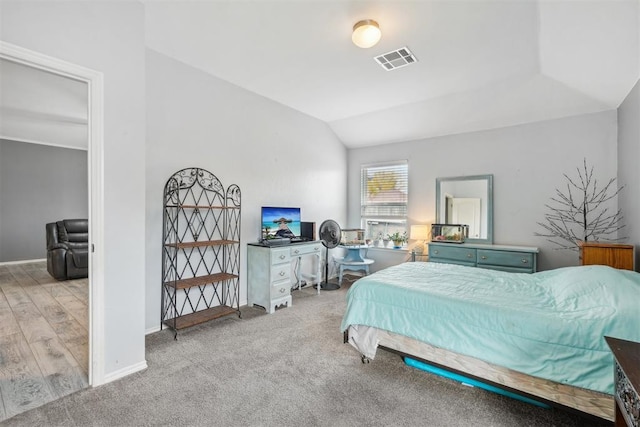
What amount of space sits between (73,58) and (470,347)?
11.0 feet

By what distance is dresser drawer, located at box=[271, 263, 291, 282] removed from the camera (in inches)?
148

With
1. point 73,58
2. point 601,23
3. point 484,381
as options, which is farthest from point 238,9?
point 484,381

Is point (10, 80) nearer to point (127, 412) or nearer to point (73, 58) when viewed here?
point (73, 58)

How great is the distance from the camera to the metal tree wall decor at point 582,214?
3.64 m

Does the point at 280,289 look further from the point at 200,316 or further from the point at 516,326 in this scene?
the point at 516,326

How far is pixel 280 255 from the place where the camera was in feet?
12.6

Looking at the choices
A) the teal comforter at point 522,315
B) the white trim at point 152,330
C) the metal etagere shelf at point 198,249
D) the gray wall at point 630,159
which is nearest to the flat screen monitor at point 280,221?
the metal etagere shelf at point 198,249

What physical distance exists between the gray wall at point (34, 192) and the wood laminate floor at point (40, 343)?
2.44 metres

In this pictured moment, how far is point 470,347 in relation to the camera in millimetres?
1973

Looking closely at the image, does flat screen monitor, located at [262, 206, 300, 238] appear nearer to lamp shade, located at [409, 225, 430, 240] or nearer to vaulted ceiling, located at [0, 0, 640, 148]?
vaulted ceiling, located at [0, 0, 640, 148]

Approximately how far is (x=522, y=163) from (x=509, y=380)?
11.1ft

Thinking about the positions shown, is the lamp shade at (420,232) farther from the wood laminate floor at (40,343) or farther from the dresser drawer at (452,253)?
the wood laminate floor at (40,343)

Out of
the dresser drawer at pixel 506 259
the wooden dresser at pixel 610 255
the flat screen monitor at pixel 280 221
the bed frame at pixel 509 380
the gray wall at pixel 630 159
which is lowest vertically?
the bed frame at pixel 509 380

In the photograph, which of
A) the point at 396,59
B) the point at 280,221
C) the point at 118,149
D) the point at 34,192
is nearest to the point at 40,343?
the point at 118,149
